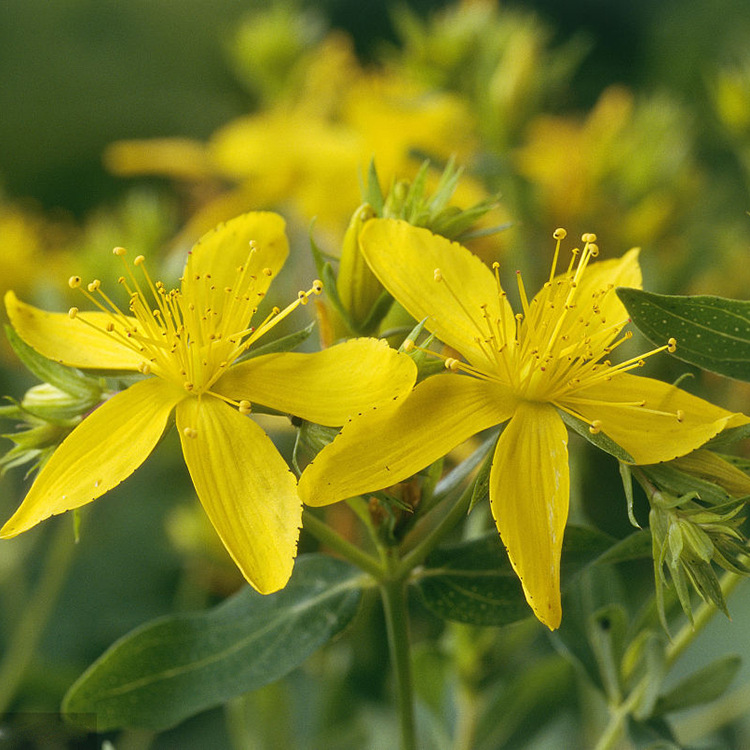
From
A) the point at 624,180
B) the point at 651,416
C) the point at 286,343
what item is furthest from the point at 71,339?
the point at 624,180

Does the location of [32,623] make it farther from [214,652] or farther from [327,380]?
[327,380]

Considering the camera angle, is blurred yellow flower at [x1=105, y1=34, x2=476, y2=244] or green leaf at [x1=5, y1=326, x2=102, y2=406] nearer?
green leaf at [x1=5, y1=326, x2=102, y2=406]

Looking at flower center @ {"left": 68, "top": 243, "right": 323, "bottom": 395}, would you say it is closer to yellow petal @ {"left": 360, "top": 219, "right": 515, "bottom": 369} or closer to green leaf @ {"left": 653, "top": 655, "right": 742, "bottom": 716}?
yellow petal @ {"left": 360, "top": 219, "right": 515, "bottom": 369}

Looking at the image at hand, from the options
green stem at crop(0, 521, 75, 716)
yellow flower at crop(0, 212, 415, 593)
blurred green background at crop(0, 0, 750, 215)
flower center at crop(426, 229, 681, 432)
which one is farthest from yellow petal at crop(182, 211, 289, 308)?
blurred green background at crop(0, 0, 750, 215)

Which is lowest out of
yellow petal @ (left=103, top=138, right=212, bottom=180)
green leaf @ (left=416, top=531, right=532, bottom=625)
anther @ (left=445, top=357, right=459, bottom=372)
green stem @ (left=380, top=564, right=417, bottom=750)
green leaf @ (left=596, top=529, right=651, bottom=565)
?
yellow petal @ (left=103, top=138, right=212, bottom=180)

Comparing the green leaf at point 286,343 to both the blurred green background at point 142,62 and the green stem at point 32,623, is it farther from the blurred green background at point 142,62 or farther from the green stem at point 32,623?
the blurred green background at point 142,62

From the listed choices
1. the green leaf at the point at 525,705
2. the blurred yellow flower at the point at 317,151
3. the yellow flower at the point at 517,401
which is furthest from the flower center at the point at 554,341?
the blurred yellow flower at the point at 317,151
